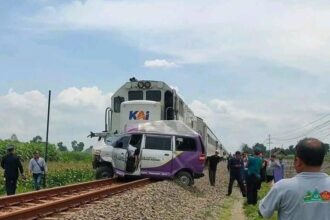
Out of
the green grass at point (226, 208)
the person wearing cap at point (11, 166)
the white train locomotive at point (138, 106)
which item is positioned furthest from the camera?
the white train locomotive at point (138, 106)

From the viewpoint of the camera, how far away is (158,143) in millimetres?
23547

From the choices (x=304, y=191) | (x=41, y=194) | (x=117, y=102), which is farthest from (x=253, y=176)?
(x=304, y=191)

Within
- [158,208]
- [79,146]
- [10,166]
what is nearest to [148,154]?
[10,166]

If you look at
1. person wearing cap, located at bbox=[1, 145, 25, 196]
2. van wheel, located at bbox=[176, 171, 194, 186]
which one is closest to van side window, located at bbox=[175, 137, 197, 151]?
van wheel, located at bbox=[176, 171, 194, 186]

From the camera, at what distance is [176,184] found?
73.0 ft

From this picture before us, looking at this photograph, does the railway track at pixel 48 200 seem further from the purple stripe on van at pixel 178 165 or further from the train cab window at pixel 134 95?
the train cab window at pixel 134 95

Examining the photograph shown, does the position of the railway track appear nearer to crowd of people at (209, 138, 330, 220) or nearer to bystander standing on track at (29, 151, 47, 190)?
bystander standing on track at (29, 151, 47, 190)

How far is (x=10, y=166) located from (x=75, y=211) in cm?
514

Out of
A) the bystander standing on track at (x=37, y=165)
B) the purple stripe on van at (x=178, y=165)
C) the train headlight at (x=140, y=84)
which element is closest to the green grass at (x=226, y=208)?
the purple stripe on van at (x=178, y=165)

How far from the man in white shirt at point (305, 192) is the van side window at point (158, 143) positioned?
18.7 metres

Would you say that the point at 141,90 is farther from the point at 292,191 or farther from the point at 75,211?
the point at 292,191

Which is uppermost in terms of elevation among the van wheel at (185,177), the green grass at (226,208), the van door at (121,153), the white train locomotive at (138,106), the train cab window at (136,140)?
the white train locomotive at (138,106)

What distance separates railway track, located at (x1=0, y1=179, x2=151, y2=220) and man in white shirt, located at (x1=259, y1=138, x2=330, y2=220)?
25.1 feet

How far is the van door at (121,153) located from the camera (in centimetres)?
2317
